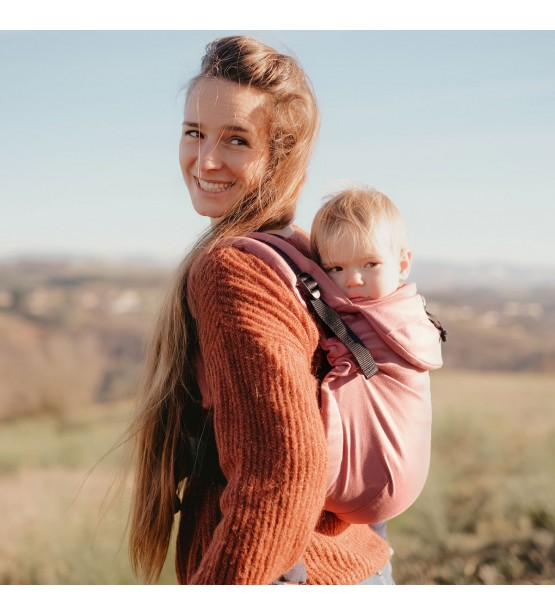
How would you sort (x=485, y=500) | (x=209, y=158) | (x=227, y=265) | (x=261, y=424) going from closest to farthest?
(x=261, y=424)
(x=227, y=265)
(x=209, y=158)
(x=485, y=500)

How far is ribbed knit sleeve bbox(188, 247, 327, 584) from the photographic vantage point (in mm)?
1386

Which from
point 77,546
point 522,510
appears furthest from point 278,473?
point 522,510

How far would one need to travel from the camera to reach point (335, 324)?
→ 156 cm

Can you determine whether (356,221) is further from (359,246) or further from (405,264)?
(405,264)

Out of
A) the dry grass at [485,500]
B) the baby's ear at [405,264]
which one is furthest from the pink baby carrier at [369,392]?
the dry grass at [485,500]

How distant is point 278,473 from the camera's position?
139 cm

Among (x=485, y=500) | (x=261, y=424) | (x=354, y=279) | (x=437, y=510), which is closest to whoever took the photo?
(x=261, y=424)

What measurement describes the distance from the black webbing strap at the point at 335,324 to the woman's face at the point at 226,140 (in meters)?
0.30

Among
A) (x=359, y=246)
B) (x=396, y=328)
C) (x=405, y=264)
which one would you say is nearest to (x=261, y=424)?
(x=396, y=328)

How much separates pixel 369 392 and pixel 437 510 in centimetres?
633

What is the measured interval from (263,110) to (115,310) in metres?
36.2

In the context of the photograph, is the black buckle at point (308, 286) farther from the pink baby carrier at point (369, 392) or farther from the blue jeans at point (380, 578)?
the blue jeans at point (380, 578)

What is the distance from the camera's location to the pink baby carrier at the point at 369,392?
1531 millimetres

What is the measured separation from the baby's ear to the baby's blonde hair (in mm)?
26
